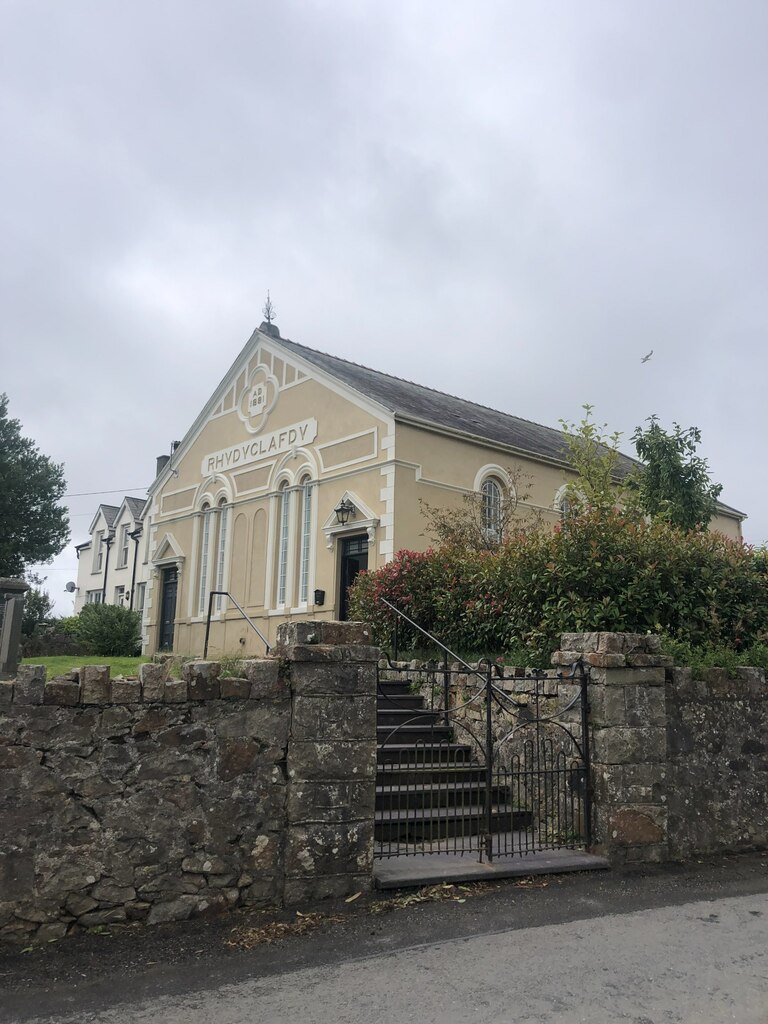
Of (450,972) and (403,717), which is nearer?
(450,972)

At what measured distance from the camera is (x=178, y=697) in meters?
5.49

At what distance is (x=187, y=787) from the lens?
17.7 ft

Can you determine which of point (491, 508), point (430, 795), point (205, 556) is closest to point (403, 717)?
point (430, 795)

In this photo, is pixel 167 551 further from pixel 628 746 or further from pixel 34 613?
pixel 628 746

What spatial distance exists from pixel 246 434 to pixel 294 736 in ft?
50.5

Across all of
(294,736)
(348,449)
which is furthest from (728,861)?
(348,449)

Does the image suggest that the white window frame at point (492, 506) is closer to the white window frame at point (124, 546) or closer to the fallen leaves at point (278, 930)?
the fallen leaves at point (278, 930)

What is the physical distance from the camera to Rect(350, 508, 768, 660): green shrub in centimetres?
877

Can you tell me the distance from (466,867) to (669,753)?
2307 mm

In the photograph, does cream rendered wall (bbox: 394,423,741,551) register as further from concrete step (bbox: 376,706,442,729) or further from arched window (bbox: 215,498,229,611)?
arched window (bbox: 215,498,229,611)

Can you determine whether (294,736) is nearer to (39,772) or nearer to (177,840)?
(177,840)

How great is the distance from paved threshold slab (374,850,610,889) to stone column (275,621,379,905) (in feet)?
1.11

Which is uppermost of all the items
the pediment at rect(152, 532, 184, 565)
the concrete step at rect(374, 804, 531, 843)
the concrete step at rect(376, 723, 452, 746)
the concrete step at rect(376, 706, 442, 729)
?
the pediment at rect(152, 532, 184, 565)

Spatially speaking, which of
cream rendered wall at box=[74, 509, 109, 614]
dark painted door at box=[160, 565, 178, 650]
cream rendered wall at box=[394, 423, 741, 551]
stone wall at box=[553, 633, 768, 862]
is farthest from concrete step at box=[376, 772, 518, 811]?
cream rendered wall at box=[74, 509, 109, 614]
